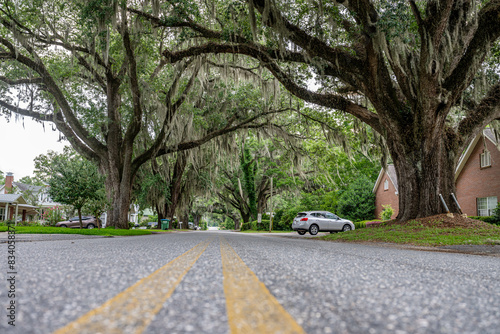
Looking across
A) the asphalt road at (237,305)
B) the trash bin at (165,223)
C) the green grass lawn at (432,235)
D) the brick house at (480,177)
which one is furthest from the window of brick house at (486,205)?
the asphalt road at (237,305)

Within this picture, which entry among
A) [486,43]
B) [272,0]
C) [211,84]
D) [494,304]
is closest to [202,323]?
[494,304]

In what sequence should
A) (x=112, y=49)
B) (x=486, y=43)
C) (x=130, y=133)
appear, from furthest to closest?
(x=130, y=133), (x=112, y=49), (x=486, y=43)

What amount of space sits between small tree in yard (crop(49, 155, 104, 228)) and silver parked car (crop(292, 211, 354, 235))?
461 inches

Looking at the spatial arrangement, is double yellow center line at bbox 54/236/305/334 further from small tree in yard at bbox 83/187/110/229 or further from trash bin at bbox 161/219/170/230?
trash bin at bbox 161/219/170/230

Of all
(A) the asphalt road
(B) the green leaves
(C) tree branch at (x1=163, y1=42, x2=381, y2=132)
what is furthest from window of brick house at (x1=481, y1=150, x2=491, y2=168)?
(A) the asphalt road

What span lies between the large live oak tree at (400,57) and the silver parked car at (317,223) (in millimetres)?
9222

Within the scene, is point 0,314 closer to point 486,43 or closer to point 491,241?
point 491,241

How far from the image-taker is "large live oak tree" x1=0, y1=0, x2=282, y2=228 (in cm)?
1323

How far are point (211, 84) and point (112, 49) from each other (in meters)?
4.72

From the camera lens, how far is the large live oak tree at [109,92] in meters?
13.2

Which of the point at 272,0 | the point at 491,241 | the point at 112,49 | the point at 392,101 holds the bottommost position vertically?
the point at 491,241

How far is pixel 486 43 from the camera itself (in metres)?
9.74

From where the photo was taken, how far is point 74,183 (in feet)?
45.3

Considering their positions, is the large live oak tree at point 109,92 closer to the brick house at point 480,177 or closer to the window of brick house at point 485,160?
the brick house at point 480,177
